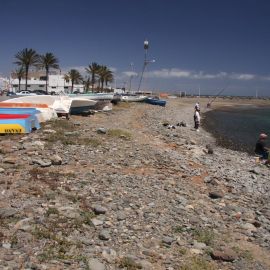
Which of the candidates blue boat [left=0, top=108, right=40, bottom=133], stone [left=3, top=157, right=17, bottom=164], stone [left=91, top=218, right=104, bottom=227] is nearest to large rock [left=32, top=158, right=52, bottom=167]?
stone [left=3, top=157, right=17, bottom=164]

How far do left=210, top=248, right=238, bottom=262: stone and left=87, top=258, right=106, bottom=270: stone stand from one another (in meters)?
2.55

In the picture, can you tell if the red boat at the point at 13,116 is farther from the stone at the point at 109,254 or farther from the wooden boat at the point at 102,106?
the wooden boat at the point at 102,106

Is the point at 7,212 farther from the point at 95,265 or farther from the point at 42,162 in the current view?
the point at 42,162

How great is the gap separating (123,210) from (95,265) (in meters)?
2.86

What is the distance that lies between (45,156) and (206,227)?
7.16 metres

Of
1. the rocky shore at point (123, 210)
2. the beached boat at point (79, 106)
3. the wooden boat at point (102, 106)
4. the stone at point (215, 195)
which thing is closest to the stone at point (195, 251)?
the rocky shore at point (123, 210)

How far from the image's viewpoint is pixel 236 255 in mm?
8117

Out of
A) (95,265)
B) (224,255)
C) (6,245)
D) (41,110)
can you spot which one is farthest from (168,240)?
(41,110)

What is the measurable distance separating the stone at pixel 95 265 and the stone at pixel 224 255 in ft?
8.38

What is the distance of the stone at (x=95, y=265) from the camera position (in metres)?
6.80

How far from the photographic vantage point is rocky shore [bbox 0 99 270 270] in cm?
739

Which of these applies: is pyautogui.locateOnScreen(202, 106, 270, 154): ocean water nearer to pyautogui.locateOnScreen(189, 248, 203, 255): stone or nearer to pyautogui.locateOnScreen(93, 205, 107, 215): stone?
pyautogui.locateOnScreen(93, 205, 107, 215): stone

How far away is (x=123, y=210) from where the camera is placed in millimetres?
9664

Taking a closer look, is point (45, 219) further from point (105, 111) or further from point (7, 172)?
point (105, 111)
